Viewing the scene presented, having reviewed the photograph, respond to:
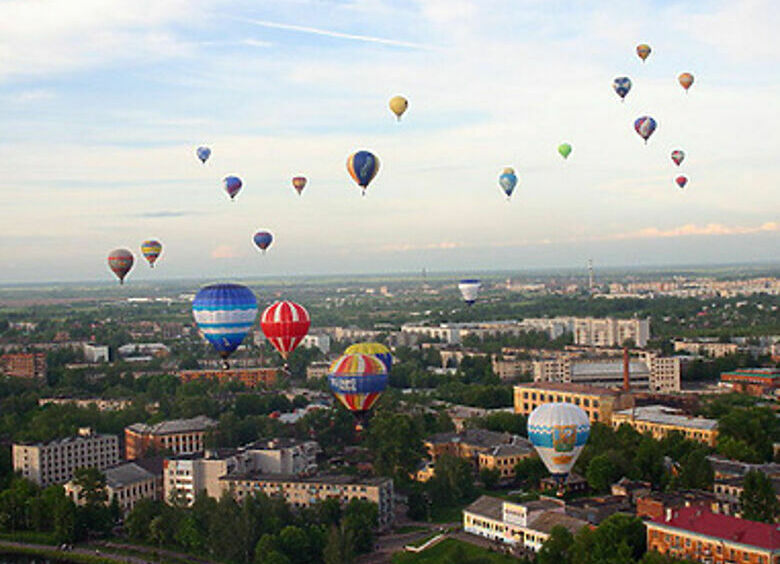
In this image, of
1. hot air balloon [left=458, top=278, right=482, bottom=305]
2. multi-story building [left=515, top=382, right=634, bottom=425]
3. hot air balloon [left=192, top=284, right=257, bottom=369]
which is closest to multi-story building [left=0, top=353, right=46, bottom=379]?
hot air balloon [left=458, top=278, right=482, bottom=305]

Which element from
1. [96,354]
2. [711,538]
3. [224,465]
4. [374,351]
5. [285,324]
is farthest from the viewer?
[96,354]

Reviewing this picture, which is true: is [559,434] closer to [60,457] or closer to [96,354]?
[60,457]

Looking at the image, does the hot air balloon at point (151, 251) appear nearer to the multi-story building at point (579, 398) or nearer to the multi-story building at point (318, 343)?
the multi-story building at point (579, 398)

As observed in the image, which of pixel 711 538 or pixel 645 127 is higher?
pixel 645 127

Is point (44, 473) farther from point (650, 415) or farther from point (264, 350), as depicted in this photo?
point (264, 350)

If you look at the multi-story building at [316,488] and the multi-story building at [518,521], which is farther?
the multi-story building at [316,488]

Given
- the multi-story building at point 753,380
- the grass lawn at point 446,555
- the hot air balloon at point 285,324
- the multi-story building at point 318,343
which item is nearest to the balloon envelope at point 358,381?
the hot air balloon at point 285,324

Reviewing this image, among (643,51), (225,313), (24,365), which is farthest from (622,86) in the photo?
(24,365)
